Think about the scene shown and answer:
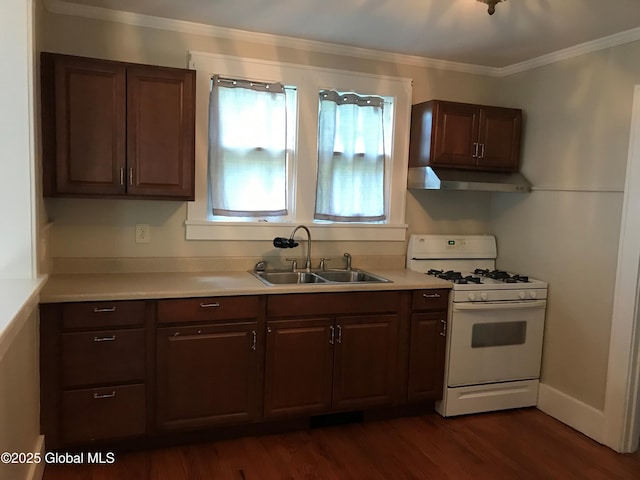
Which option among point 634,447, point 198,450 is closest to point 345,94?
point 198,450

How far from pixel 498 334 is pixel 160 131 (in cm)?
250

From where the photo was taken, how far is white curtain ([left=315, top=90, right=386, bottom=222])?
11.7ft

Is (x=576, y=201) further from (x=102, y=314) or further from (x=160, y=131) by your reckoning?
(x=102, y=314)

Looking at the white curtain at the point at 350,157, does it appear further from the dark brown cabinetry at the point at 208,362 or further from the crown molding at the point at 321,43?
the dark brown cabinetry at the point at 208,362

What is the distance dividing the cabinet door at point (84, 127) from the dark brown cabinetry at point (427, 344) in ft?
6.42

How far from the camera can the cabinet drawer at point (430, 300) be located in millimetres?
3256

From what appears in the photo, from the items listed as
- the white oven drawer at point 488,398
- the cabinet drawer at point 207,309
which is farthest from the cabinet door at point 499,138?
the cabinet drawer at point 207,309

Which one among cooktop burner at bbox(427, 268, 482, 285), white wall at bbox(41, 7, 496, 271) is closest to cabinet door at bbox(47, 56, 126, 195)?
white wall at bbox(41, 7, 496, 271)

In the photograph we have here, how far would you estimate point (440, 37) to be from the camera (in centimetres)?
324

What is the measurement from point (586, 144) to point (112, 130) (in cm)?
287

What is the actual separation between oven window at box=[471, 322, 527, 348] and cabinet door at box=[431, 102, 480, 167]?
44.2 inches

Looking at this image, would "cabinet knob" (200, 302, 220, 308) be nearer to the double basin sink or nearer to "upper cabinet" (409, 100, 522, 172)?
the double basin sink

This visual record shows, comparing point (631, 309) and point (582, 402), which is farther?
point (582, 402)

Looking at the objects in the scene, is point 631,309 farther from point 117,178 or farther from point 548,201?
point 117,178
